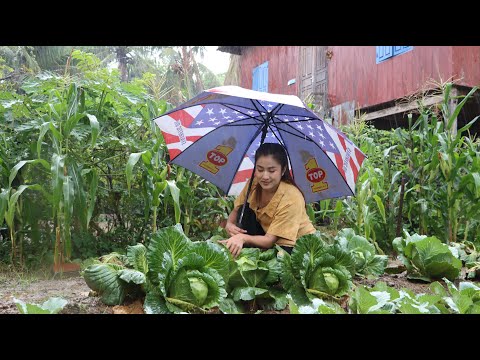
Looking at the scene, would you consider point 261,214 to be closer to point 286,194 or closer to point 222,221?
point 286,194

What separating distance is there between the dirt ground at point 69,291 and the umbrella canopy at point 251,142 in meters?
0.79

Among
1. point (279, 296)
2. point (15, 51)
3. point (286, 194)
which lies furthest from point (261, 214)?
point (15, 51)

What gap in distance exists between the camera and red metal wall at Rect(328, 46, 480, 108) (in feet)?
23.2

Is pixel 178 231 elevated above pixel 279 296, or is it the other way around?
pixel 178 231

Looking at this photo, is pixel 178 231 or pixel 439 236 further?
pixel 439 236

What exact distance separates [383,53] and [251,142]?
6.17 meters

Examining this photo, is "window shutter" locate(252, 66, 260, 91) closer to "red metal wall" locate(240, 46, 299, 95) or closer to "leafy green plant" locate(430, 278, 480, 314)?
"red metal wall" locate(240, 46, 299, 95)

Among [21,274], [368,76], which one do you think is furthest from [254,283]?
[368,76]

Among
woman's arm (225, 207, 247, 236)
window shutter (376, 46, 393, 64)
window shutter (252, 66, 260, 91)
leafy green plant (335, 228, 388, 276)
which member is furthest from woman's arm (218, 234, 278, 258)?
window shutter (252, 66, 260, 91)

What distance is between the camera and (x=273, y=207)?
9.16 feet

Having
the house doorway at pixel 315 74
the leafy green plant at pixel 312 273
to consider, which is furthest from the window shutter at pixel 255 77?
the leafy green plant at pixel 312 273

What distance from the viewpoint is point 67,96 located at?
11.0 ft

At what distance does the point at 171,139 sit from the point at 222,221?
1493 millimetres

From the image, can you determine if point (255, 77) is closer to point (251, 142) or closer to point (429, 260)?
point (251, 142)
